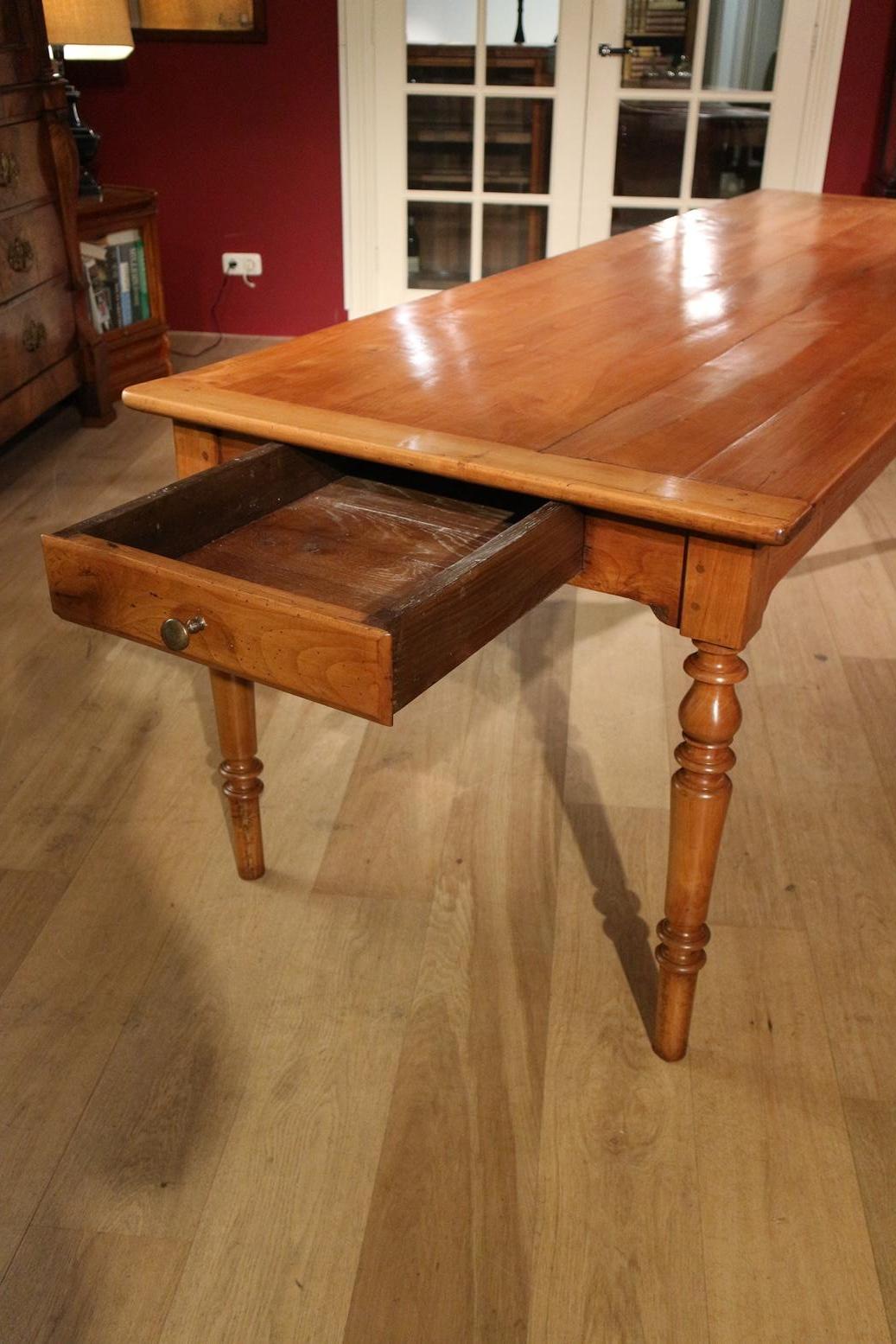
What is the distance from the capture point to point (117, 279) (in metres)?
3.62

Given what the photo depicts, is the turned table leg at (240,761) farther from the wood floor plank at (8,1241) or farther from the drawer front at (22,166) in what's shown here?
the drawer front at (22,166)

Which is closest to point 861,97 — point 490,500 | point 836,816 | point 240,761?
point 836,816

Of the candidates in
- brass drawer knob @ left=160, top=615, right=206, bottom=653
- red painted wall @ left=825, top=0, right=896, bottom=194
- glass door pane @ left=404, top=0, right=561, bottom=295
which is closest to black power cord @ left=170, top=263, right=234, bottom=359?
glass door pane @ left=404, top=0, right=561, bottom=295

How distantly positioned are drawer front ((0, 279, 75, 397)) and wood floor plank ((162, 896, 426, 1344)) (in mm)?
1905

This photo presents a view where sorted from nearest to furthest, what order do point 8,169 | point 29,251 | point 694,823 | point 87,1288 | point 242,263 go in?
point 87,1288, point 694,823, point 8,169, point 29,251, point 242,263

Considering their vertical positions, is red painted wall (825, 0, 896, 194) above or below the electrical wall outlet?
above

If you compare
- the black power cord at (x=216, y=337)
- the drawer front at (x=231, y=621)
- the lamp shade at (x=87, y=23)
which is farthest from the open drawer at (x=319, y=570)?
the black power cord at (x=216, y=337)

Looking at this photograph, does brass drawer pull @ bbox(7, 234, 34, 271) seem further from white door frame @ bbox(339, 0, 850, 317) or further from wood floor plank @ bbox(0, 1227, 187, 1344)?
wood floor plank @ bbox(0, 1227, 187, 1344)

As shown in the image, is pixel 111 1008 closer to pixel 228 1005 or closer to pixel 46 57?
pixel 228 1005

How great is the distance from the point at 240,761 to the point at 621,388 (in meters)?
0.65

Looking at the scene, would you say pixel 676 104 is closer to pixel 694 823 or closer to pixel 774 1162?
pixel 694 823

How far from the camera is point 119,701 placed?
211cm

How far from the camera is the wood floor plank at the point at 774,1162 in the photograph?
44.3 inches

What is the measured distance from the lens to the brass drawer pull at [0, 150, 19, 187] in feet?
9.65
